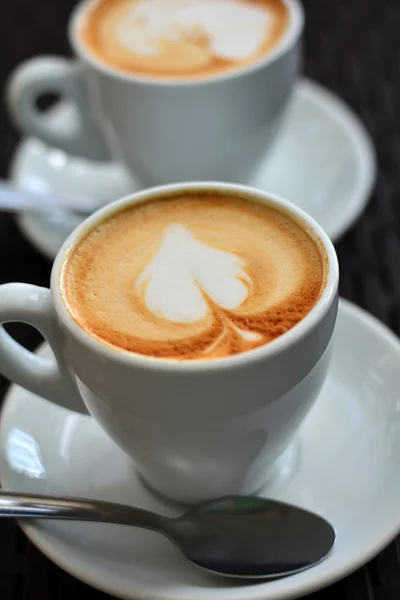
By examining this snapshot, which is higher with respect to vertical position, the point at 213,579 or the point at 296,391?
the point at 296,391

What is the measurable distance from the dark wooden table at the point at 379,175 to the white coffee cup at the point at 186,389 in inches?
5.8

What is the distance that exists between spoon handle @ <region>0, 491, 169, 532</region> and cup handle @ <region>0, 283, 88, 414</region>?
0.35ft

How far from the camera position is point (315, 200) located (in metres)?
1.30

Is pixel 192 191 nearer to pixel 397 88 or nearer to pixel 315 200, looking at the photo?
pixel 315 200

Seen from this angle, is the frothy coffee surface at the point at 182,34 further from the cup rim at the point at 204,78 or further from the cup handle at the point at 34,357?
the cup handle at the point at 34,357

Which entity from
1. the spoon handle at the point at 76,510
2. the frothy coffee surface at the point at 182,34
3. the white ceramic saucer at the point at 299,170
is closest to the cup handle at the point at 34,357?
the spoon handle at the point at 76,510

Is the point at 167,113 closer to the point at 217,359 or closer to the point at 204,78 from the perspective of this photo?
the point at 204,78

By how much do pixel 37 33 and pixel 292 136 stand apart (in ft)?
2.21

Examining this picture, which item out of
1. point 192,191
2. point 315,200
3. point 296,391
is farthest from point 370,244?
point 296,391

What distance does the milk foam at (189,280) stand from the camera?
2.47ft

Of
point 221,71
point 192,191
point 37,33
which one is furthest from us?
point 37,33


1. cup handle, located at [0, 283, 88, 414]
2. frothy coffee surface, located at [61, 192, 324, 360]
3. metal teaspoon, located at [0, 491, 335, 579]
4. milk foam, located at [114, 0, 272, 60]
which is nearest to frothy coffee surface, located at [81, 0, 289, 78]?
milk foam, located at [114, 0, 272, 60]

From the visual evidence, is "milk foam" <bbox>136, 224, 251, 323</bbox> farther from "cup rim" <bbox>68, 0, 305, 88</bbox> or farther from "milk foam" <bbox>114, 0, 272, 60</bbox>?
"milk foam" <bbox>114, 0, 272, 60</bbox>

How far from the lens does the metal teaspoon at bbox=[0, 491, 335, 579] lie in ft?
2.41
